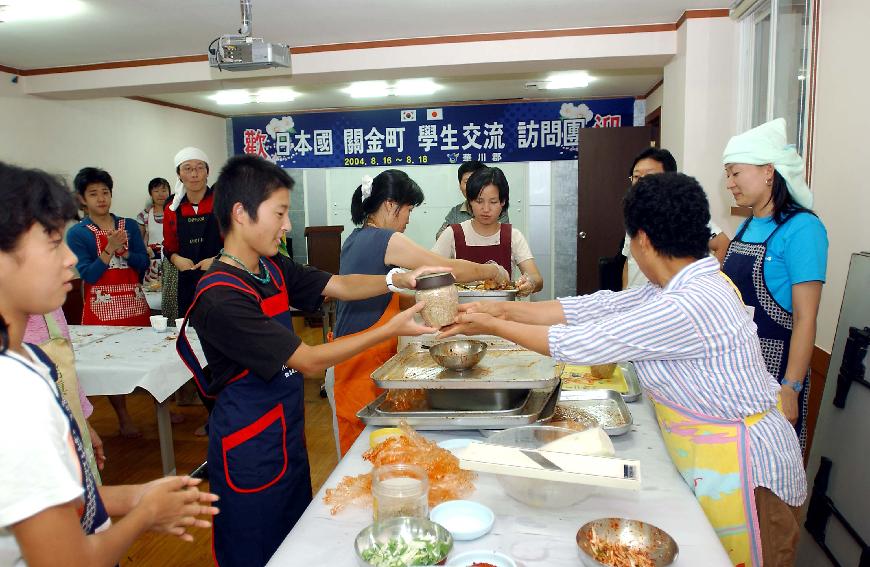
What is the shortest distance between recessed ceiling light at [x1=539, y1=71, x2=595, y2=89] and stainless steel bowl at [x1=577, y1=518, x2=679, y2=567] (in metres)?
5.41

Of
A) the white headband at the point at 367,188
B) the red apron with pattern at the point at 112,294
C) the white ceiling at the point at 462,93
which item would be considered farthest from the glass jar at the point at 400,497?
the white ceiling at the point at 462,93

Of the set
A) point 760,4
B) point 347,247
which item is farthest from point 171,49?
point 760,4

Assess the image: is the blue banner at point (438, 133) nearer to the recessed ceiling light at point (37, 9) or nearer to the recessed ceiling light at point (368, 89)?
the recessed ceiling light at point (368, 89)

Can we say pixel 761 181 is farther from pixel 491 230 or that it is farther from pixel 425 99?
pixel 425 99

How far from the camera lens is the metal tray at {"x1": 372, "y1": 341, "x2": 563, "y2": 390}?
172 cm

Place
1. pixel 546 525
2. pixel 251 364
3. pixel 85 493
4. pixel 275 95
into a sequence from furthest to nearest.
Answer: pixel 275 95 < pixel 251 364 < pixel 546 525 < pixel 85 493

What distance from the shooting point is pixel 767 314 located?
91.4 inches

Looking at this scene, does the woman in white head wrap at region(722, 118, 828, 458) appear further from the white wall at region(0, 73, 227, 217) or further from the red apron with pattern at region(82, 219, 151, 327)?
the white wall at region(0, 73, 227, 217)

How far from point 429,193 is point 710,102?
4.15 meters

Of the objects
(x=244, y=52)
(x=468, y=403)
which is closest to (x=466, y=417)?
(x=468, y=403)

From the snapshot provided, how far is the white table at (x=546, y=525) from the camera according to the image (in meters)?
1.19

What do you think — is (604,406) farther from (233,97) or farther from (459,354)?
(233,97)

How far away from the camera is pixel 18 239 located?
938 mm

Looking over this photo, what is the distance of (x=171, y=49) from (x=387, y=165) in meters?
3.30
